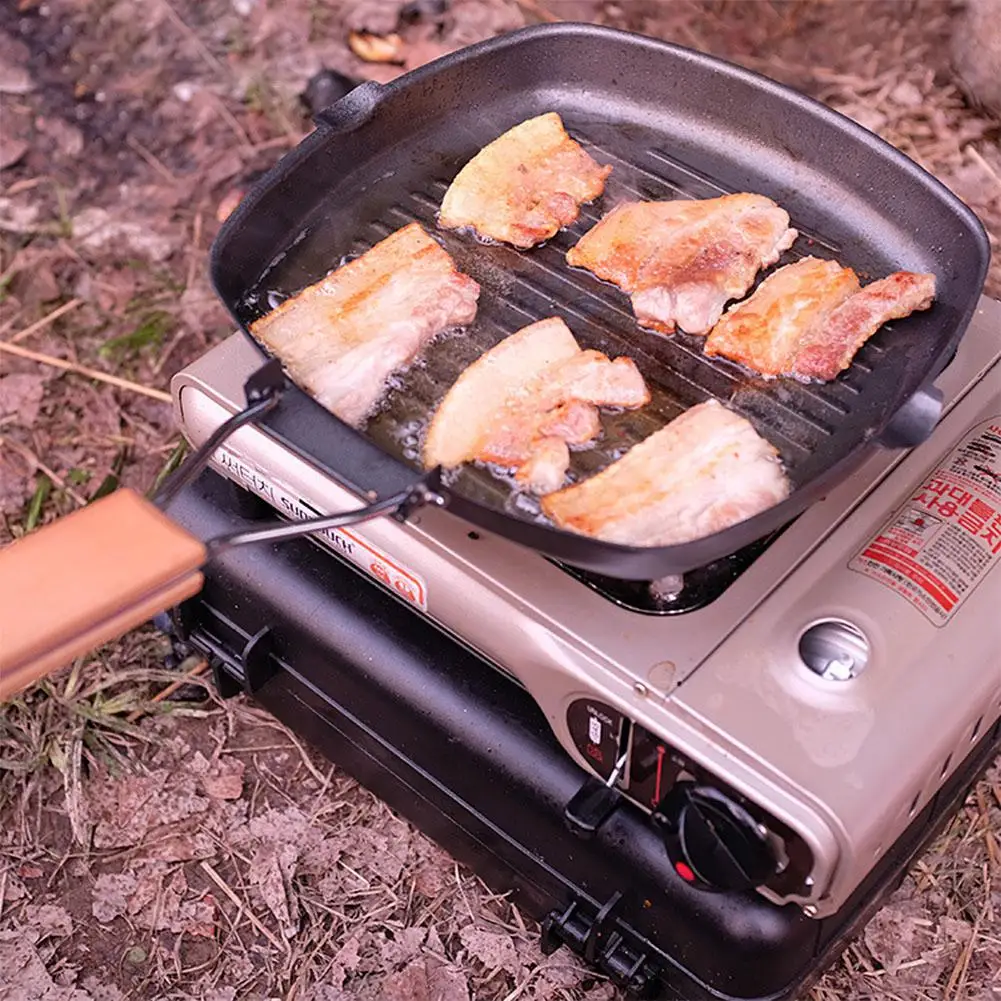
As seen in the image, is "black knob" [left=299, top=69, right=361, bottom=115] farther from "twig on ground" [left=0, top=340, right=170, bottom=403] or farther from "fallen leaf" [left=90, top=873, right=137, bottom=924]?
"fallen leaf" [left=90, top=873, right=137, bottom=924]

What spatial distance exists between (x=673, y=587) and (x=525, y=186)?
27.5 inches

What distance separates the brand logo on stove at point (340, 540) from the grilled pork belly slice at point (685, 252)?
1.69ft

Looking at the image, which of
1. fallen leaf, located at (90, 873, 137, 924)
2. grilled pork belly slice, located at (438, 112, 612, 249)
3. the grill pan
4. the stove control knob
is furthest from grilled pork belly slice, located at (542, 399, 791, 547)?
fallen leaf, located at (90, 873, 137, 924)

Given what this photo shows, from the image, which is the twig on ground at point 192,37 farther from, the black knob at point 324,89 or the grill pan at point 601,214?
the grill pan at point 601,214

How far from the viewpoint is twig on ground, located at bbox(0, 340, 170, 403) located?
2855 millimetres

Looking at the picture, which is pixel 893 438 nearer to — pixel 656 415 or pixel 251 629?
pixel 656 415

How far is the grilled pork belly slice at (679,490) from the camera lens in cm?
165

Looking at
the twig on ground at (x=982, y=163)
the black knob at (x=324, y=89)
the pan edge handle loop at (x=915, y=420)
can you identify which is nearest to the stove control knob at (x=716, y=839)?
the pan edge handle loop at (x=915, y=420)

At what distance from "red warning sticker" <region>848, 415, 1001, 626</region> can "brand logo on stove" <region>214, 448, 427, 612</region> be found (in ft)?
1.94

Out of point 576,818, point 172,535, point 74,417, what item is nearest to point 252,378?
point 172,535

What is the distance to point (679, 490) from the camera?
1682 millimetres

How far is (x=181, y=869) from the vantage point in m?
Result: 2.23

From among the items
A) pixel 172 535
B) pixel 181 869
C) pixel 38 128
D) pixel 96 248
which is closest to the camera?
pixel 172 535

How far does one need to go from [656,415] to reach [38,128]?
2241 millimetres
